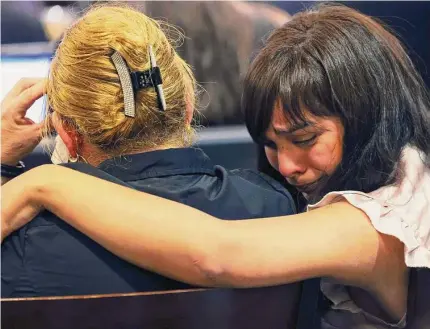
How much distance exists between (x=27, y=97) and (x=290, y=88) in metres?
0.58

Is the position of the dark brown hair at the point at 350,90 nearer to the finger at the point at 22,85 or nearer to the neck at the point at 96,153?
the neck at the point at 96,153

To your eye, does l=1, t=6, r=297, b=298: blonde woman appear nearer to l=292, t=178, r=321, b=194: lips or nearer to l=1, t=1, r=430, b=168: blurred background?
l=292, t=178, r=321, b=194: lips

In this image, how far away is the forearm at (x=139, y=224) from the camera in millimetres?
1045

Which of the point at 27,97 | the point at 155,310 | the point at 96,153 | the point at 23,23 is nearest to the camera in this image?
the point at 155,310

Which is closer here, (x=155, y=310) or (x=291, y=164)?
(x=155, y=310)

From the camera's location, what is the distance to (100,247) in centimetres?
110

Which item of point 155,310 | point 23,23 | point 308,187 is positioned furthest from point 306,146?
point 23,23

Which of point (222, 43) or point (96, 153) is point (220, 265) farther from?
point (222, 43)

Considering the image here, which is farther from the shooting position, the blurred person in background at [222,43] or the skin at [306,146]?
the blurred person in background at [222,43]

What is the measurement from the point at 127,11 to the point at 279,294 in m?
0.57

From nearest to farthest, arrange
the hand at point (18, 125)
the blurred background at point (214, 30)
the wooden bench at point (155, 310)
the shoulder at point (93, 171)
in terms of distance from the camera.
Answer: the wooden bench at point (155, 310), the shoulder at point (93, 171), the hand at point (18, 125), the blurred background at point (214, 30)

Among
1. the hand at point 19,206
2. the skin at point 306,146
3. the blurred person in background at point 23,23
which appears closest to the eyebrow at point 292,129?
the skin at point 306,146

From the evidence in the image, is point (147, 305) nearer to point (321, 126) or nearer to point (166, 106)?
point (166, 106)

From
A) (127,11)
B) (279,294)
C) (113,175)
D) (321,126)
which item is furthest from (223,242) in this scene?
(127,11)
